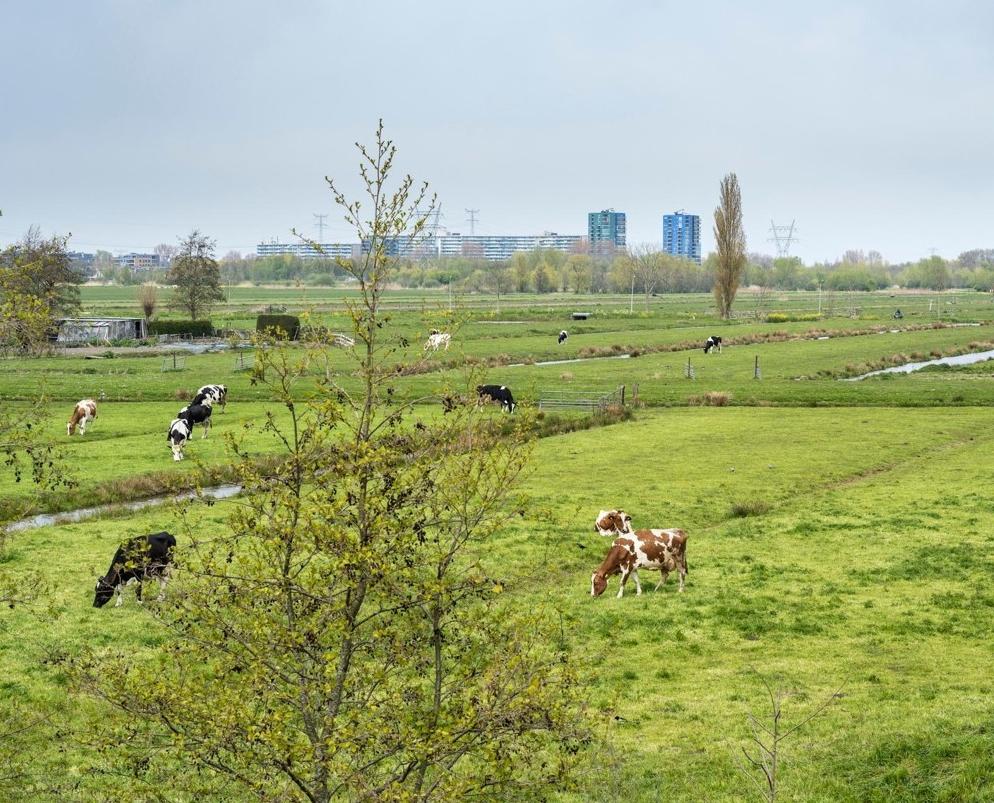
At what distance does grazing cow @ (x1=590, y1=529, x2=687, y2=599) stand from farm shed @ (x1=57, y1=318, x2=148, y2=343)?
7863 cm

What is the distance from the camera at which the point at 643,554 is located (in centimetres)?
2558

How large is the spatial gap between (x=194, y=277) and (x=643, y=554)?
94313 millimetres

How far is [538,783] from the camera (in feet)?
36.8

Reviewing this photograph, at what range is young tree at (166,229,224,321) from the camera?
112062 mm

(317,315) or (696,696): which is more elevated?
(317,315)

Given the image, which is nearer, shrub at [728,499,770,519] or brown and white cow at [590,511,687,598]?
brown and white cow at [590,511,687,598]

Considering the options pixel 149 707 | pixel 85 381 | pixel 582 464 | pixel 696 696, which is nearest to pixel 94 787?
pixel 149 707

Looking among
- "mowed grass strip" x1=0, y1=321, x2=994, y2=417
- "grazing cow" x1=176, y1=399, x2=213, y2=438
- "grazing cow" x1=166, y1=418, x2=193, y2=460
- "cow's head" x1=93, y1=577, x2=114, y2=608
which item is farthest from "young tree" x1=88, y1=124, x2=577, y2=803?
"grazing cow" x1=176, y1=399, x2=213, y2=438

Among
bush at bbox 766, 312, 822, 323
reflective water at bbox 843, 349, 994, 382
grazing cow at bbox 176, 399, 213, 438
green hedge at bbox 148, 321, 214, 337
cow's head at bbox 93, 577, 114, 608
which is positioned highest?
green hedge at bbox 148, 321, 214, 337

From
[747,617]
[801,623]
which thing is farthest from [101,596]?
[801,623]

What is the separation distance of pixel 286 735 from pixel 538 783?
255 cm

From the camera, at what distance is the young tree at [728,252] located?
132 m

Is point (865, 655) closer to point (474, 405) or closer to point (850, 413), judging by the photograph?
point (474, 405)

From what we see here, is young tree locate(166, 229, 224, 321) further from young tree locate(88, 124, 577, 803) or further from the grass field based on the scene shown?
young tree locate(88, 124, 577, 803)
